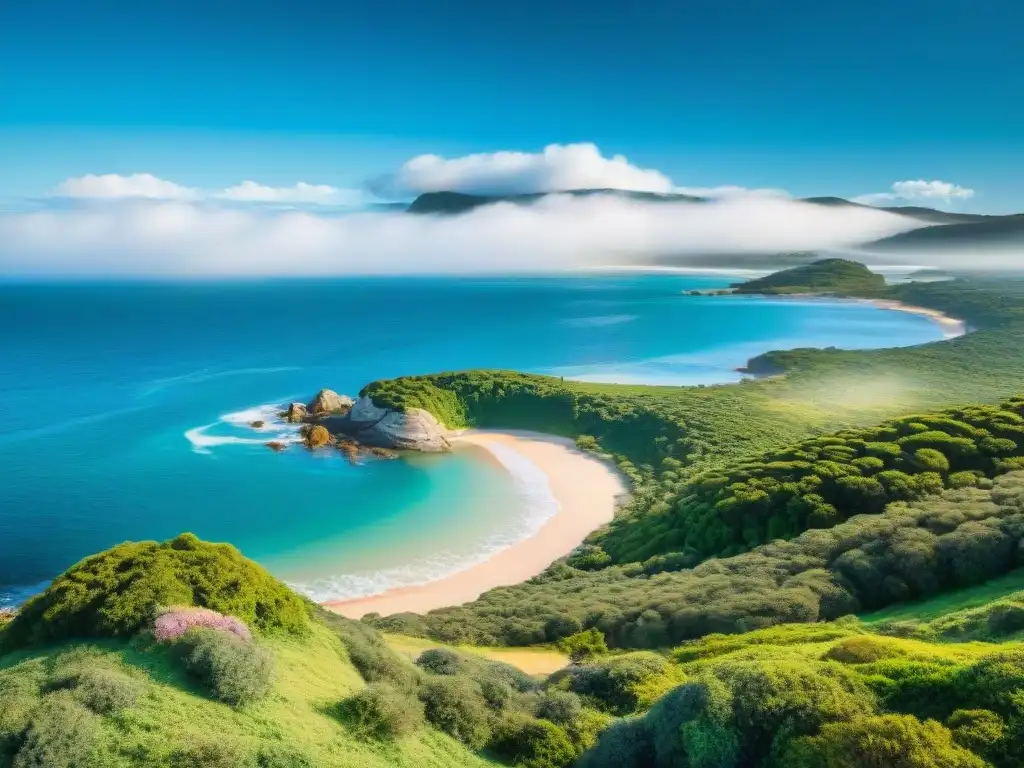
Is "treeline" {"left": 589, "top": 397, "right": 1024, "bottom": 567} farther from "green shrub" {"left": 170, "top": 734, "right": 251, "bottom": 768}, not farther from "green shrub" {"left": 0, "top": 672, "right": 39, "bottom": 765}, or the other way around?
"green shrub" {"left": 0, "top": 672, "right": 39, "bottom": 765}

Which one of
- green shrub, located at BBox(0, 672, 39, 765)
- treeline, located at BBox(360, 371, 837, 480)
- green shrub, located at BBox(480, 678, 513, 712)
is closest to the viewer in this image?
green shrub, located at BBox(0, 672, 39, 765)

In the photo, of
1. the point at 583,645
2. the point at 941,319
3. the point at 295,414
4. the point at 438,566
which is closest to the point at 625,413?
the point at 438,566

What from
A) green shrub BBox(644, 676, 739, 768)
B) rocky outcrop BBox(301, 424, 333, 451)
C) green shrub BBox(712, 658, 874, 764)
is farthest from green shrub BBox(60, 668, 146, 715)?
rocky outcrop BBox(301, 424, 333, 451)

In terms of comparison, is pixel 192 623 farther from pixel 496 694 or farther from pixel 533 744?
A: pixel 533 744

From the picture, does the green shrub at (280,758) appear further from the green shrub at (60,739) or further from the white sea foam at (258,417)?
the white sea foam at (258,417)

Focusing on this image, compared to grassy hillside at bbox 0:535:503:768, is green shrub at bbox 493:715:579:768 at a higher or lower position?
lower

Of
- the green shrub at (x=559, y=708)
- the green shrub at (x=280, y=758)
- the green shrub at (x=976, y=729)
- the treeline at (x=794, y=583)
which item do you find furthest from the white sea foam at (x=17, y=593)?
the green shrub at (x=976, y=729)

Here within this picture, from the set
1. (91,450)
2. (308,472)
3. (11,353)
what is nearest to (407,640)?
(308,472)
